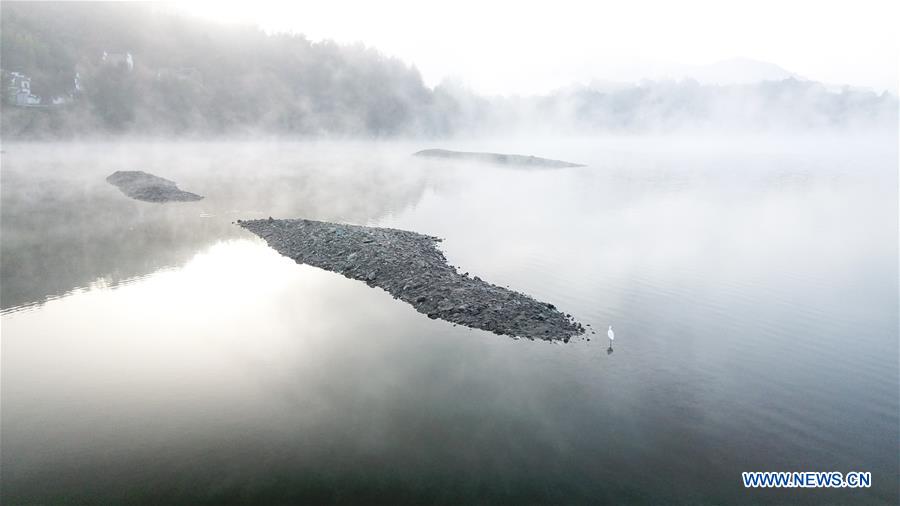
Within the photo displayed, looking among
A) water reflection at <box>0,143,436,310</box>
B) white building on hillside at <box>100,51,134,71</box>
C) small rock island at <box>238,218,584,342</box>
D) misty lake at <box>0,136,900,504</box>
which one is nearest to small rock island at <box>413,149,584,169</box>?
water reflection at <box>0,143,436,310</box>

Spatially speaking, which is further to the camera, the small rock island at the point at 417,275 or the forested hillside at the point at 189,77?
the forested hillside at the point at 189,77

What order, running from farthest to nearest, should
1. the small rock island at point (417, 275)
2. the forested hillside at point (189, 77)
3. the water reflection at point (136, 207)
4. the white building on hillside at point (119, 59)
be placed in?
1. the white building on hillside at point (119, 59)
2. the forested hillside at point (189, 77)
3. the water reflection at point (136, 207)
4. the small rock island at point (417, 275)

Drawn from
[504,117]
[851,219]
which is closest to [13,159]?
[851,219]

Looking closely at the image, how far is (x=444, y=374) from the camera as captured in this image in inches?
483

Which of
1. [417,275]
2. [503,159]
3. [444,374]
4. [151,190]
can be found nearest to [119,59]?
[503,159]

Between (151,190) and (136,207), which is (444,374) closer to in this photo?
(136,207)

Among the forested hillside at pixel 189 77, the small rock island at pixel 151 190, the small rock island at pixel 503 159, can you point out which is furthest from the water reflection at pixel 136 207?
the forested hillside at pixel 189 77

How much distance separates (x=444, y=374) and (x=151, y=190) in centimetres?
3652

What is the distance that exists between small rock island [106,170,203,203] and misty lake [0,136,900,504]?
10.5 metres

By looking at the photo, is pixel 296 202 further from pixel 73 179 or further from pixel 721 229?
pixel 721 229

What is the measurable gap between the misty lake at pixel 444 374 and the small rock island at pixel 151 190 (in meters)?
10.5

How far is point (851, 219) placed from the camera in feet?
111

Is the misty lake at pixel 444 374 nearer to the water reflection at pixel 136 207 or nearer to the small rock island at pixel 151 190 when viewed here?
the water reflection at pixel 136 207

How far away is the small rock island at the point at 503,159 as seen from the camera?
72.5 meters
